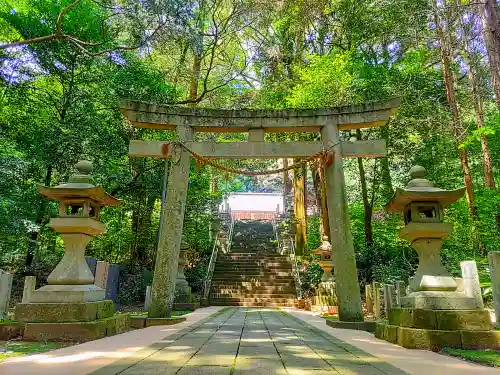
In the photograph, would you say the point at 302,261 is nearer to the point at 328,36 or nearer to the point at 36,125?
the point at 328,36

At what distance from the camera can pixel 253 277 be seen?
50.2 feet

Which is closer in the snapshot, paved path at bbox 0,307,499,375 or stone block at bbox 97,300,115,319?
paved path at bbox 0,307,499,375

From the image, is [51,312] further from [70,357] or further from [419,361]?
[419,361]

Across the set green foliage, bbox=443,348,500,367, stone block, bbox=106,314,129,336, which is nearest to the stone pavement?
green foliage, bbox=443,348,500,367

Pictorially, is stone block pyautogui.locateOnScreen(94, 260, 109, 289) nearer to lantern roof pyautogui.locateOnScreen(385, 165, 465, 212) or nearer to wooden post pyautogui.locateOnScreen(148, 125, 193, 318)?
wooden post pyautogui.locateOnScreen(148, 125, 193, 318)

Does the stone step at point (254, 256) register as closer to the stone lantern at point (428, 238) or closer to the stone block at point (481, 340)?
the stone lantern at point (428, 238)

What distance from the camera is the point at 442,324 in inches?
165

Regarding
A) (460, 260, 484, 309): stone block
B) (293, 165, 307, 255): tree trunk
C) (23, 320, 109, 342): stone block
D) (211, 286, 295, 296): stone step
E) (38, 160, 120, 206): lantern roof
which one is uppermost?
(293, 165, 307, 255): tree trunk

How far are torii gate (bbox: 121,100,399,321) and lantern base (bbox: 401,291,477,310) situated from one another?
2.39 meters

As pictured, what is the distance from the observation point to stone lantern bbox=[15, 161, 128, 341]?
469 centimetres

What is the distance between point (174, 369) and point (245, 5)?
492 inches

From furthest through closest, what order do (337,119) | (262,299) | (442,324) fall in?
(262,299) → (337,119) → (442,324)

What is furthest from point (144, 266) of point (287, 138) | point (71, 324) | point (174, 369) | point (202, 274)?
point (174, 369)

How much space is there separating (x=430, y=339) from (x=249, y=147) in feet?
16.0
